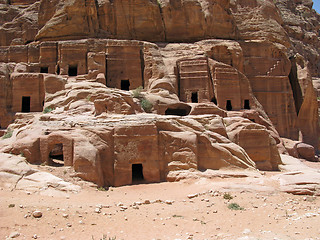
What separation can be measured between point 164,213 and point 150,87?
15.4 metres

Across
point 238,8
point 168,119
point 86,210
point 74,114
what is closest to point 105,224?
point 86,210

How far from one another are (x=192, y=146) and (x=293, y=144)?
1581 centimetres

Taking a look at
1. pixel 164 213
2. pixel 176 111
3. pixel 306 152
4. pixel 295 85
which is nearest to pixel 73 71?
pixel 176 111

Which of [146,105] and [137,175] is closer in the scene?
[137,175]

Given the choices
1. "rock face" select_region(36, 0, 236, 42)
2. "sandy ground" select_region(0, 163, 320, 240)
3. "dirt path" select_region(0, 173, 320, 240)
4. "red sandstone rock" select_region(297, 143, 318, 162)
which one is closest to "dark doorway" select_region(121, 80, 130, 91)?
"rock face" select_region(36, 0, 236, 42)

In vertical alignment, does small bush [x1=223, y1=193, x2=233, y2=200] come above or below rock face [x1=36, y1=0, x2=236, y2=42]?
below

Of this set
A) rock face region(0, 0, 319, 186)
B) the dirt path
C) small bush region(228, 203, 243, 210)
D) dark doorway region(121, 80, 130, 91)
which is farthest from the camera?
dark doorway region(121, 80, 130, 91)

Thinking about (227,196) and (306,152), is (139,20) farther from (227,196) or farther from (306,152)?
(227,196)

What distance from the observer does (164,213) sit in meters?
10.0

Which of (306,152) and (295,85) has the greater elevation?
(295,85)

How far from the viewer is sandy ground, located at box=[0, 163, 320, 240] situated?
798 cm

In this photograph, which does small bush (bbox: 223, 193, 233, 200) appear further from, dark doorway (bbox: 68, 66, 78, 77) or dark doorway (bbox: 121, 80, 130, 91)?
dark doorway (bbox: 68, 66, 78, 77)

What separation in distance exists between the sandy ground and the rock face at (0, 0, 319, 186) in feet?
6.97

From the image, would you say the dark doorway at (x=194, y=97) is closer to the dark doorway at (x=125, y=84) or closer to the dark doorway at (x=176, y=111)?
the dark doorway at (x=176, y=111)
